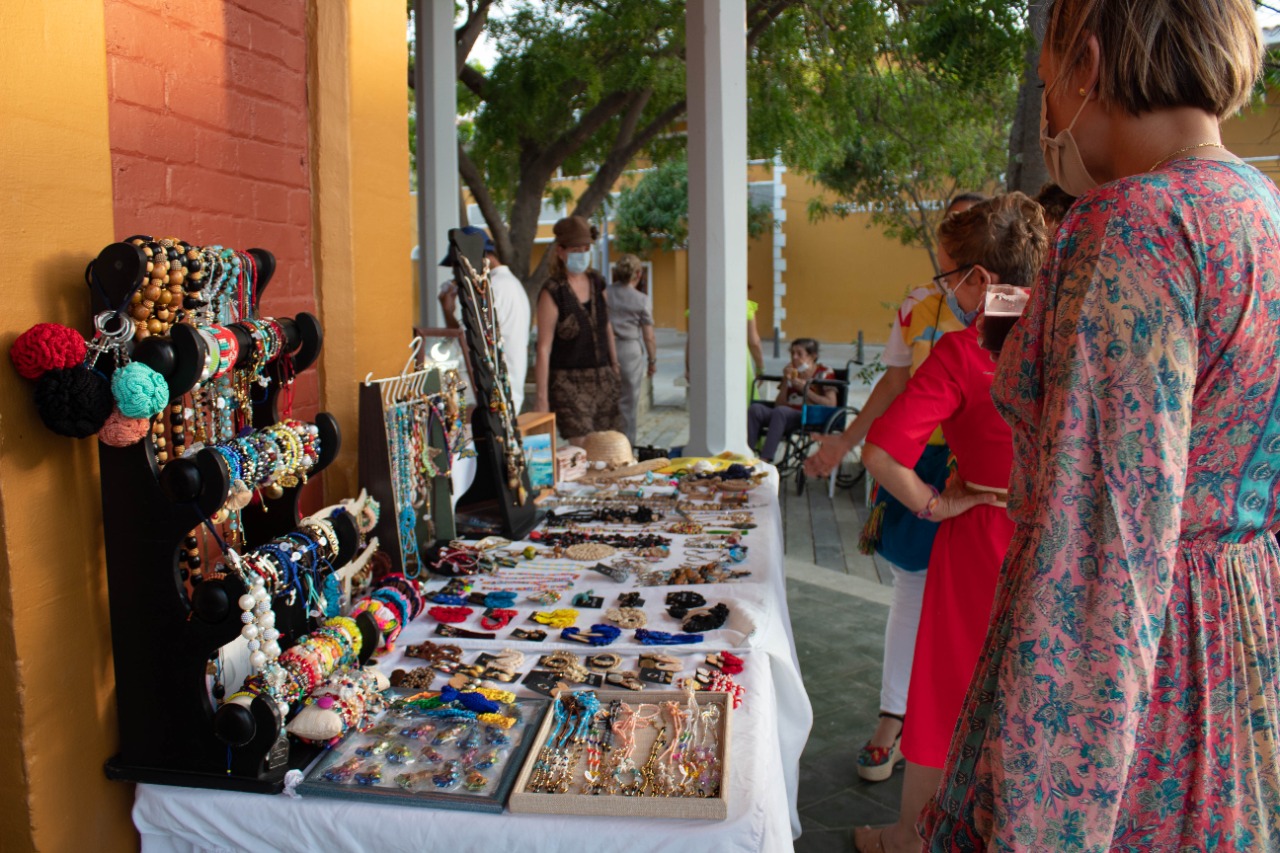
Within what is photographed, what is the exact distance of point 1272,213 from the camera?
48.3 inches

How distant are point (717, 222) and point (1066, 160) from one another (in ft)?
13.0

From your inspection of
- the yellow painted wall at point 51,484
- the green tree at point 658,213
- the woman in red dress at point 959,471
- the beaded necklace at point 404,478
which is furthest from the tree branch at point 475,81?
the green tree at point 658,213

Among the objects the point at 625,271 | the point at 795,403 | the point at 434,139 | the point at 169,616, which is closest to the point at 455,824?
the point at 169,616

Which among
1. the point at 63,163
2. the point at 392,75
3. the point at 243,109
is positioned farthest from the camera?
the point at 392,75

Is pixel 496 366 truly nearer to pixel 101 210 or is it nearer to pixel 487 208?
pixel 101 210

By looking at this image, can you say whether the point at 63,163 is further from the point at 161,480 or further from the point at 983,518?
the point at 983,518

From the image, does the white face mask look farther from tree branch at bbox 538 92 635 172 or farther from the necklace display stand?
tree branch at bbox 538 92 635 172

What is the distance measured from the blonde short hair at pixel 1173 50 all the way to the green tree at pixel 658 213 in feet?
74.0

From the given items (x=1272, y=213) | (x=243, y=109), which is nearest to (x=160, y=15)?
(x=243, y=109)

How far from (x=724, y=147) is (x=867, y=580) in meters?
2.49

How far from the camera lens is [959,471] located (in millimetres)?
2594

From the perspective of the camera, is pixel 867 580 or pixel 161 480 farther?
pixel 867 580

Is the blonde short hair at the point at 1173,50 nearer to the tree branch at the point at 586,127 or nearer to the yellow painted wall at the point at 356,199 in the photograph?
the yellow painted wall at the point at 356,199

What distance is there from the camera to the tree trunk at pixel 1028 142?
4965 mm
